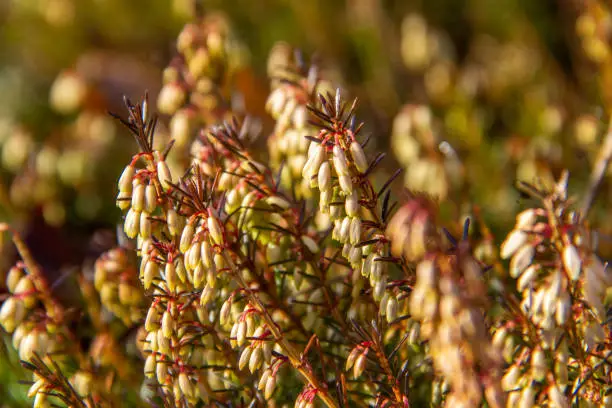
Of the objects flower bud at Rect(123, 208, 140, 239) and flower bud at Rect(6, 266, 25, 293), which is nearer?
flower bud at Rect(123, 208, 140, 239)

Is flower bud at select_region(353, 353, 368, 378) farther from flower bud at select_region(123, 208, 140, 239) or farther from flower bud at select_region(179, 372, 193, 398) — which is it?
flower bud at select_region(123, 208, 140, 239)

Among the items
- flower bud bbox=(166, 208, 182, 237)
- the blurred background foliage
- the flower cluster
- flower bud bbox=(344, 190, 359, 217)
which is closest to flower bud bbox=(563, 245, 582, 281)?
the flower cluster

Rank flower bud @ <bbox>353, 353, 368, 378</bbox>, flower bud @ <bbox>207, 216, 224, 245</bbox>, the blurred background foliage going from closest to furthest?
flower bud @ <bbox>207, 216, 224, 245</bbox>
flower bud @ <bbox>353, 353, 368, 378</bbox>
the blurred background foliage

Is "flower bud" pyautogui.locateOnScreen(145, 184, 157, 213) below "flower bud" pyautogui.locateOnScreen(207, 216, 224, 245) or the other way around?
the other way around

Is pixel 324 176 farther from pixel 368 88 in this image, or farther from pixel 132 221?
pixel 368 88

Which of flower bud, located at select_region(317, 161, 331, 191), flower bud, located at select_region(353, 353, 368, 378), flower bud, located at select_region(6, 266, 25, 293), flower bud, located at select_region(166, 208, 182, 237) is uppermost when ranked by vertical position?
flower bud, located at select_region(317, 161, 331, 191)

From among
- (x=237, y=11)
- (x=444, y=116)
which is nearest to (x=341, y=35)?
(x=237, y=11)

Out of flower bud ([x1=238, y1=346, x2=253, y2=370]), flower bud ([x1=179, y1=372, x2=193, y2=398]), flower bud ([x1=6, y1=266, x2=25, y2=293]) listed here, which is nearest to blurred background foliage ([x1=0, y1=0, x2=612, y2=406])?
flower bud ([x1=6, y1=266, x2=25, y2=293])

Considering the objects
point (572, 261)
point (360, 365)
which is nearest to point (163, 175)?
point (360, 365)

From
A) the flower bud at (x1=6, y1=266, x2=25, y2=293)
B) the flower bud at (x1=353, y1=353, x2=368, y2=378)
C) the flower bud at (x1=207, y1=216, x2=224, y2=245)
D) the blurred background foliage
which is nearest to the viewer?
the flower bud at (x1=207, y1=216, x2=224, y2=245)
